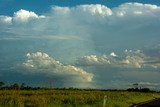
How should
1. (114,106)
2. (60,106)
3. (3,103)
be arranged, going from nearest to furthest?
(3,103) < (60,106) < (114,106)

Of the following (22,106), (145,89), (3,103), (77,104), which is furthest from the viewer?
(145,89)

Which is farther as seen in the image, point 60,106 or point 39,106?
point 60,106

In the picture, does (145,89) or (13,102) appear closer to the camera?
(13,102)

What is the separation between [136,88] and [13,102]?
137940mm

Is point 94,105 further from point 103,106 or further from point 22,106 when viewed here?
point 22,106

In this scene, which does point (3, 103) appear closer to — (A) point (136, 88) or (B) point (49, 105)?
(B) point (49, 105)

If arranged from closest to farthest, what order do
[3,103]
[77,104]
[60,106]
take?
1. [3,103]
2. [60,106]
3. [77,104]

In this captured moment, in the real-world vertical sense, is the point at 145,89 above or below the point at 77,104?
above

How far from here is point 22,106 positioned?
2944 centimetres

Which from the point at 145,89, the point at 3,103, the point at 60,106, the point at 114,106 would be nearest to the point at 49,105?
the point at 60,106

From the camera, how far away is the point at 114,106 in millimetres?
39281

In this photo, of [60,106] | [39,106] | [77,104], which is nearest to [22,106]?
[39,106]

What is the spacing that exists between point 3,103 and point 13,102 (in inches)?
32.9

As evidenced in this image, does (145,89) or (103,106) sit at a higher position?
(145,89)
